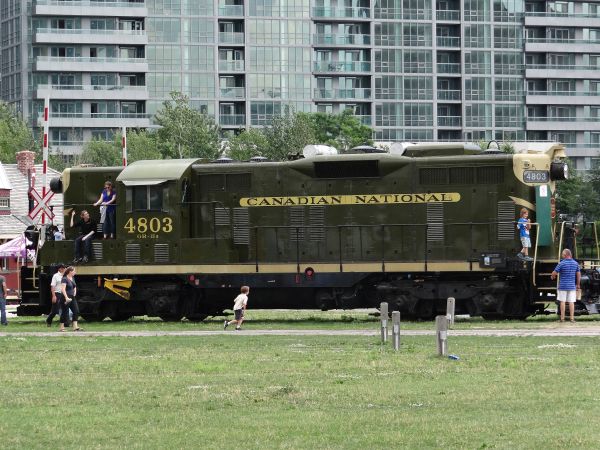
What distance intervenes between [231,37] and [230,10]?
10.4ft

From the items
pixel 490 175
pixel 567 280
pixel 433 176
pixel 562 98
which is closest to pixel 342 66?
pixel 562 98

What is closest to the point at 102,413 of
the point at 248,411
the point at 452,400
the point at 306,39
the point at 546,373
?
the point at 248,411

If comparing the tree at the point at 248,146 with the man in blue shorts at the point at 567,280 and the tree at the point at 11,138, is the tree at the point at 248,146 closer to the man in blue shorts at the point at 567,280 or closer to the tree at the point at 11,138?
the tree at the point at 11,138

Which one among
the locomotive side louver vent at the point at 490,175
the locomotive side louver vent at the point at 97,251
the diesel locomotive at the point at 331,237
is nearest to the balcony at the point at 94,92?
the diesel locomotive at the point at 331,237

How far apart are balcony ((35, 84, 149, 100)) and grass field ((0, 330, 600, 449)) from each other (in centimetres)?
12720

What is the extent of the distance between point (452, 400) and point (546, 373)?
354cm

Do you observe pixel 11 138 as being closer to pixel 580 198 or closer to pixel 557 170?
pixel 580 198

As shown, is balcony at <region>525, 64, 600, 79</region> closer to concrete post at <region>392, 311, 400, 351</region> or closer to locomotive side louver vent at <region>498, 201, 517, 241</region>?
locomotive side louver vent at <region>498, 201, 517, 241</region>

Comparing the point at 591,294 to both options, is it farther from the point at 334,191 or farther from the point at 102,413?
the point at 102,413

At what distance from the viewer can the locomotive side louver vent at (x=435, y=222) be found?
36312 mm

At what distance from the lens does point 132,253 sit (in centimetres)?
3759

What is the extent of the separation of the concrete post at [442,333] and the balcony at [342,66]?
445 feet

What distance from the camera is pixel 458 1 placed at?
161500 mm

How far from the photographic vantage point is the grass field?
1593cm
